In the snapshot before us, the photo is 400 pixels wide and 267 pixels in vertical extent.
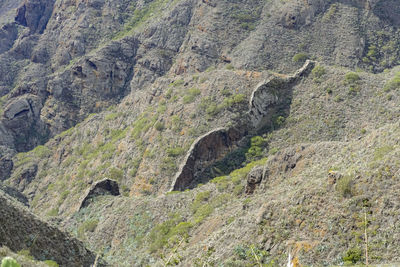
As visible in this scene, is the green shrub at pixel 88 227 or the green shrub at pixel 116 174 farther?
the green shrub at pixel 116 174

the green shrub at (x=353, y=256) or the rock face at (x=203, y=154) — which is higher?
the green shrub at (x=353, y=256)

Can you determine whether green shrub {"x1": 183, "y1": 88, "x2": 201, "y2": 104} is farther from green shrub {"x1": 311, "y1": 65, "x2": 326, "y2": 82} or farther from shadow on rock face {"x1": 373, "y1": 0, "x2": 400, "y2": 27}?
shadow on rock face {"x1": 373, "y1": 0, "x2": 400, "y2": 27}

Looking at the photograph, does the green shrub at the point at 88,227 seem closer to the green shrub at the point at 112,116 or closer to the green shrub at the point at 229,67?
the green shrub at the point at 112,116

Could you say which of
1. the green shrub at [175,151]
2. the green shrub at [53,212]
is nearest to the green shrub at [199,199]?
the green shrub at [175,151]

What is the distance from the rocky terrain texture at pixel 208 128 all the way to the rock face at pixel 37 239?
1.95 feet

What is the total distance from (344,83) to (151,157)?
3026 centimetres

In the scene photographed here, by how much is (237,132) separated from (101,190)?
2080cm

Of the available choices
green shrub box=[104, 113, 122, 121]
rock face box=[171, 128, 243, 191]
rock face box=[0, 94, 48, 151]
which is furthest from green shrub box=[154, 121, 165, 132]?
rock face box=[0, 94, 48, 151]

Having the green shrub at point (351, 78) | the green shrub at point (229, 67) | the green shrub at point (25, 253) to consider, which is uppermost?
the green shrub at point (25, 253)

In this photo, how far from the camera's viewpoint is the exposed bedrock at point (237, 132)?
5181 cm

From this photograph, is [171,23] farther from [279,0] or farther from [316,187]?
[316,187]

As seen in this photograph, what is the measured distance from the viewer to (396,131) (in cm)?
3042

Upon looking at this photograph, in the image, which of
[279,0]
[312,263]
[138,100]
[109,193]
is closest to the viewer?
[312,263]

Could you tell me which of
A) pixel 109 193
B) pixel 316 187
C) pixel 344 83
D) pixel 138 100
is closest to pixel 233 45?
pixel 138 100
